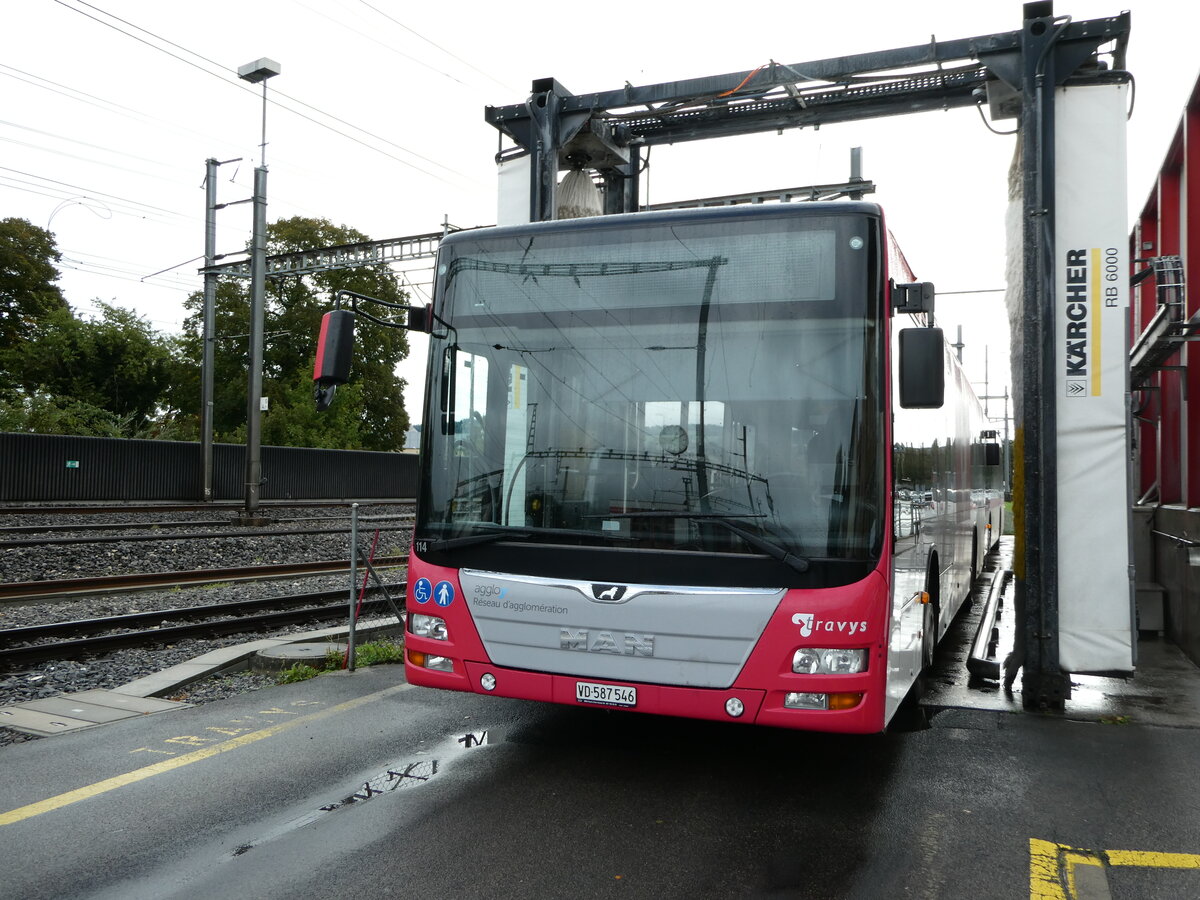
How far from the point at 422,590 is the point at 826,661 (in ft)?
6.86

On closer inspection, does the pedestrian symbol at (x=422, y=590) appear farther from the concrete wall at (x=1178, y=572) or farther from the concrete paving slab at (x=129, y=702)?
the concrete wall at (x=1178, y=572)

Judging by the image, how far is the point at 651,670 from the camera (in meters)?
4.79

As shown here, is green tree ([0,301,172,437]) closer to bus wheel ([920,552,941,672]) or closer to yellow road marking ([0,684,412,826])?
yellow road marking ([0,684,412,826])

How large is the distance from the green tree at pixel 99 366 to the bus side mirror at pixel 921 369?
131ft

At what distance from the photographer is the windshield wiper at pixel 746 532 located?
15.0ft

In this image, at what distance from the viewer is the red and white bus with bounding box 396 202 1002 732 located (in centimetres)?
464

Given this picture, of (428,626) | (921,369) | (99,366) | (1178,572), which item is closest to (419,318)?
(428,626)

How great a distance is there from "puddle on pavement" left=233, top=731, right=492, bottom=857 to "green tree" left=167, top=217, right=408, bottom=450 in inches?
1594

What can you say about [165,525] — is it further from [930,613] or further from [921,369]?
[921,369]

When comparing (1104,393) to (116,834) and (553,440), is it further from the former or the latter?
(116,834)

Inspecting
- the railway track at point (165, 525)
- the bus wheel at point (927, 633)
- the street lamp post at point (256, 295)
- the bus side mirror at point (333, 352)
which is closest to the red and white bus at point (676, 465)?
the bus side mirror at point (333, 352)

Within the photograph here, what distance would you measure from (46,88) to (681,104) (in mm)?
16510

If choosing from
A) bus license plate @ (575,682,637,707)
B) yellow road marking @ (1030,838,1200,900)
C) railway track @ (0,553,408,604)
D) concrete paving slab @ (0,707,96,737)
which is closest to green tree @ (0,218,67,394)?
railway track @ (0,553,408,604)

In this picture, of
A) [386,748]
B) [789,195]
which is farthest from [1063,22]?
[789,195]
